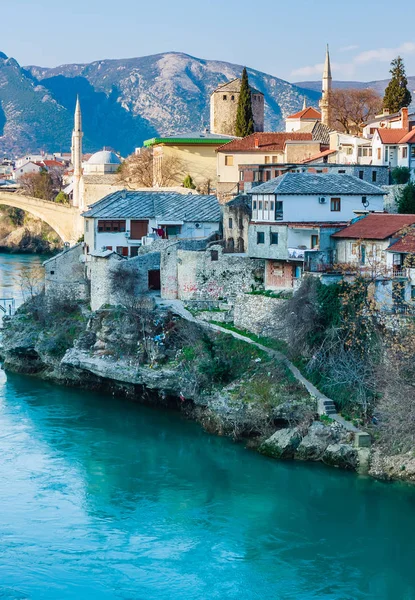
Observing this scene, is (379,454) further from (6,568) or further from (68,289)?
(68,289)

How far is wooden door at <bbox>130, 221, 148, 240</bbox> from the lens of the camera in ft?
97.1

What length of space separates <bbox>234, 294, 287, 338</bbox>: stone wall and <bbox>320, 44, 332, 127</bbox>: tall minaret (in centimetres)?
1975

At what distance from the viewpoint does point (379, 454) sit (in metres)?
19.4

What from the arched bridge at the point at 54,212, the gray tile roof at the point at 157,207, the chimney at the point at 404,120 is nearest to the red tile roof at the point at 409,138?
the chimney at the point at 404,120

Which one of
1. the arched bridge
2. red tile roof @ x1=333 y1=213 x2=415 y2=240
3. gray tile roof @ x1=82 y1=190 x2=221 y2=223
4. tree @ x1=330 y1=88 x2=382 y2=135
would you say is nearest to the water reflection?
red tile roof @ x1=333 y1=213 x2=415 y2=240

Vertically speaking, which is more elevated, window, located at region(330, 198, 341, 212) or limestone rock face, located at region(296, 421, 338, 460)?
window, located at region(330, 198, 341, 212)

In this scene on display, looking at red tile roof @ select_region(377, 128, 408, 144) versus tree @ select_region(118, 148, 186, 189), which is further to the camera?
tree @ select_region(118, 148, 186, 189)

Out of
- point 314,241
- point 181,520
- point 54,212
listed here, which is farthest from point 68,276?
point 54,212

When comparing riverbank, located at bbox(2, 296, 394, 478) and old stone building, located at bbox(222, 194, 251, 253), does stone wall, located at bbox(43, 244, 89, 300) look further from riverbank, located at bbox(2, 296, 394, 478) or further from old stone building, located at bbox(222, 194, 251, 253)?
old stone building, located at bbox(222, 194, 251, 253)

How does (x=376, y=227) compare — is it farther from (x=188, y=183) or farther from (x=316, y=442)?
(x=188, y=183)

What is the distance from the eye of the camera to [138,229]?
2961 cm

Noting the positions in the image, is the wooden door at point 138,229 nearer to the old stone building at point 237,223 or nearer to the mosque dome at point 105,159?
the old stone building at point 237,223

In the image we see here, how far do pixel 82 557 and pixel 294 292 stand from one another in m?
9.67

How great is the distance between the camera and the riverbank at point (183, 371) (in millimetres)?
20688
